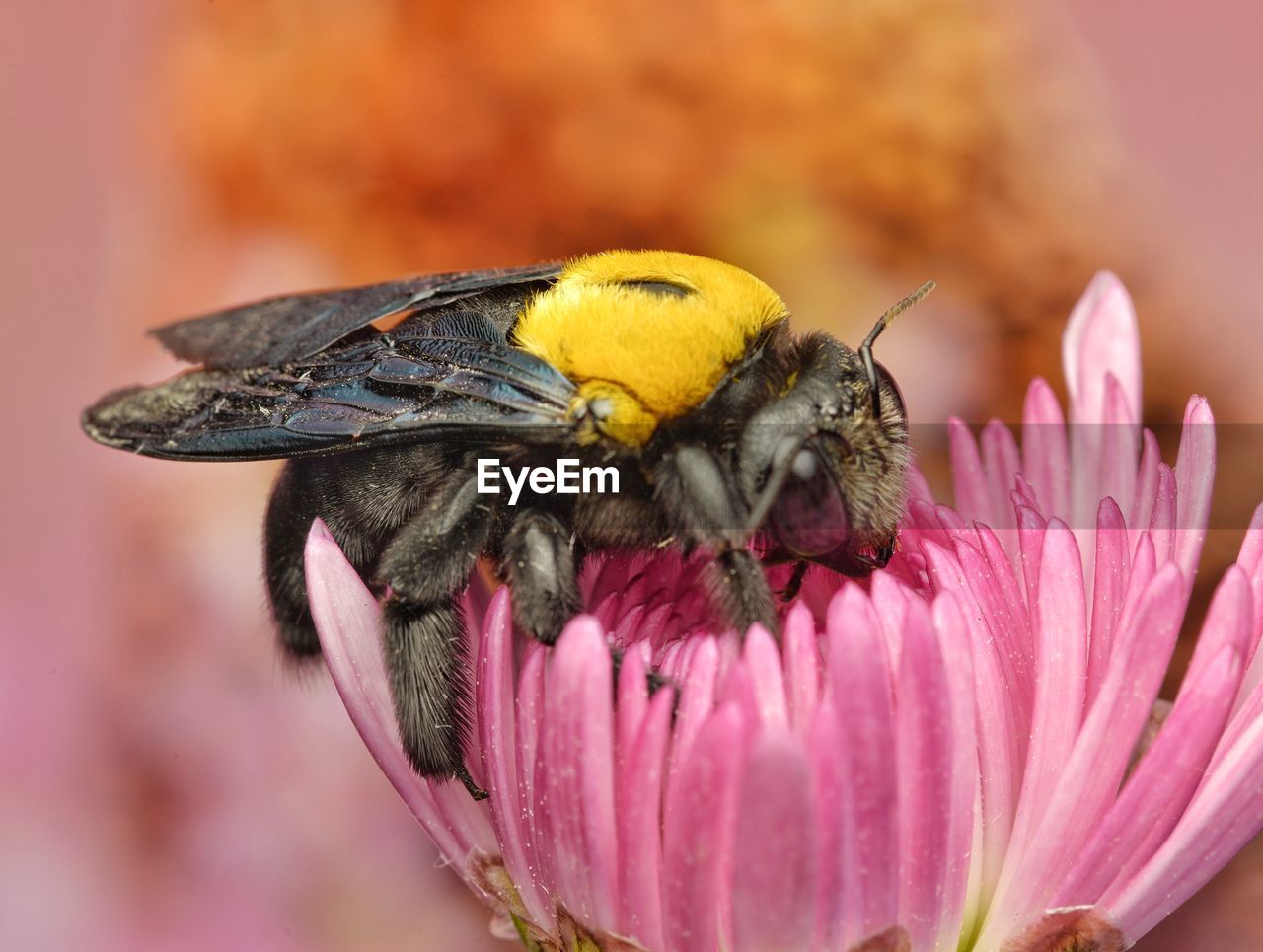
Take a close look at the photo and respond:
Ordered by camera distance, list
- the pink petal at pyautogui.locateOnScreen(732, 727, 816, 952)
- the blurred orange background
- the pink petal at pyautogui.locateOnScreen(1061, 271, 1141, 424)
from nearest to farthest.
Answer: the pink petal at pyautogui.locateOnScreen(732, 727, 816, 952) → the pink petal at pyautogui.locateOnScreen(1061, 271, 1141, 424) → the blurred orange background

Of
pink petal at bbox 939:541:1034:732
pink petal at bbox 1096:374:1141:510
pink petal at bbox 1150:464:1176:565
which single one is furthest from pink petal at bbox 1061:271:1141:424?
pink petal at bbox 939:541:1034:732

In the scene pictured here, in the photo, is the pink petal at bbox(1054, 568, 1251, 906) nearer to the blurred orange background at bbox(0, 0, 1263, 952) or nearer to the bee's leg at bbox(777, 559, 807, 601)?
the bee's leg at bbox(777, 559, 807, 601)

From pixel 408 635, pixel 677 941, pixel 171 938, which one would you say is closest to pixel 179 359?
pixel 408 635

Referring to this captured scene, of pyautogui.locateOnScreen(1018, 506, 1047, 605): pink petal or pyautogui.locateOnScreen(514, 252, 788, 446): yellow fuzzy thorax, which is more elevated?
pyautogui.locateOnScreen(514, 252, 788, 446): yellow fuzzy thorax

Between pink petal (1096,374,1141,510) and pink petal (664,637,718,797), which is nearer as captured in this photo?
pink petal (664,637,718,797)

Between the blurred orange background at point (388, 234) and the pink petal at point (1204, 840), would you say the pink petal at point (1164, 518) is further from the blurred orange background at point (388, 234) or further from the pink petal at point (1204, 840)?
the blurred orange background at point (388, 234)

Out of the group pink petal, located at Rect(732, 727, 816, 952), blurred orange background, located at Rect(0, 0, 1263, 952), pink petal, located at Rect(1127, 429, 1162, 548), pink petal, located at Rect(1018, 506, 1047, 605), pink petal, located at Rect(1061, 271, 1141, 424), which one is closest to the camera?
pink petal, located at Rect(732, 727, 816, 952)

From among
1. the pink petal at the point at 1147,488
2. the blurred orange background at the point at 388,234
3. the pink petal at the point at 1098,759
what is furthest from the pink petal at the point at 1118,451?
the blurred orange background at the point at 388,234
